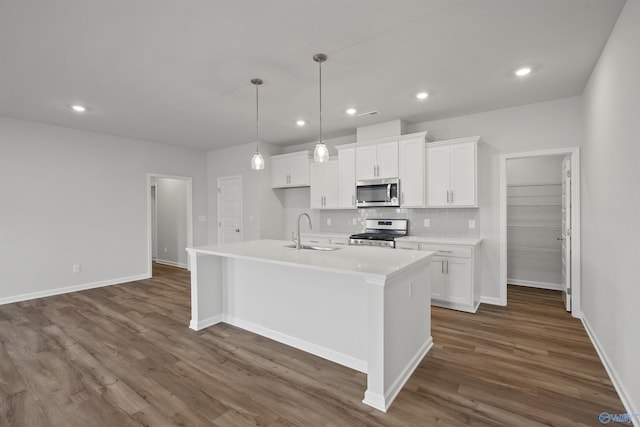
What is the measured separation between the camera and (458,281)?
3.77 metres

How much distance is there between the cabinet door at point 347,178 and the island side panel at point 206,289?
2.32m

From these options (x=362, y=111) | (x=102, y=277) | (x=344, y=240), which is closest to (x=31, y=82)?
(x=102, y=277)

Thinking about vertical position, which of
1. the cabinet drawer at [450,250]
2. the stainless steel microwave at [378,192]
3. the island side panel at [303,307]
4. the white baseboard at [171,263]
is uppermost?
the stainless steel microwave at [378,192]

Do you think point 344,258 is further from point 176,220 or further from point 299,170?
point 176,220

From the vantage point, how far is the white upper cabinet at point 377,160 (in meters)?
4.45

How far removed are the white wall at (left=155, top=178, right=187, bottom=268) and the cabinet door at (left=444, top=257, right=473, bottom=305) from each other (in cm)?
549

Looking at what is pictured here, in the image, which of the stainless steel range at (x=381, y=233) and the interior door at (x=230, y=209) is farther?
the interior door at (x=230, y=209)

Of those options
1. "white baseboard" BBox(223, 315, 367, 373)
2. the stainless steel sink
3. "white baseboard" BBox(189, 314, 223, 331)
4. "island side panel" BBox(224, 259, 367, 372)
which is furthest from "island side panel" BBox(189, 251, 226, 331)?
the stainless steel sink

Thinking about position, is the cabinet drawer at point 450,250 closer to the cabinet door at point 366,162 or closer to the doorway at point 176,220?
the cabinet door at point 366,162

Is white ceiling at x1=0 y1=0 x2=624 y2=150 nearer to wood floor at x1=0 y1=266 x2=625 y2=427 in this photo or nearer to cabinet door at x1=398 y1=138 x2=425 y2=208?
cabinet door at x1=398 y1=138 x2=425 y2=208

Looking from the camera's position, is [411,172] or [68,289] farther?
[68,289]

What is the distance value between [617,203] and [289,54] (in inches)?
110

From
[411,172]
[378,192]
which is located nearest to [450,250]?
[411,172]

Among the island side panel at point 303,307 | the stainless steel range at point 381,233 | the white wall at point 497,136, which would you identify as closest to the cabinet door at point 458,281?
the white wall at point 497,136
